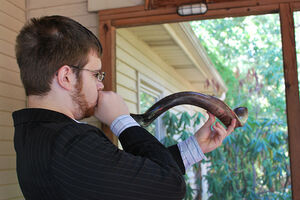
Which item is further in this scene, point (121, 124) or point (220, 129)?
point (220, 129)

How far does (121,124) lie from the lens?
3.21 ft

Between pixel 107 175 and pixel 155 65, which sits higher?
pixel 155 65

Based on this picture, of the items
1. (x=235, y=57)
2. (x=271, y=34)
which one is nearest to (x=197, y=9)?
(x=271, y=34)

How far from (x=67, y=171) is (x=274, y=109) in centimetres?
535

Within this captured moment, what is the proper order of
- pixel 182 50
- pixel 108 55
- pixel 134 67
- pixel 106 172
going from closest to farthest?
pixel 106 172 → pixel 108 55 → pixel 134 67 → pixel 182 50

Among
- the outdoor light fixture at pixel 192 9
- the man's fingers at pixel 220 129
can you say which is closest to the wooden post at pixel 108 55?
the outdoor light fixture at pixel 192 9

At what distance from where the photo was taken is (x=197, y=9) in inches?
80.4

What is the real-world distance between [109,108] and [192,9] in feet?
3.90

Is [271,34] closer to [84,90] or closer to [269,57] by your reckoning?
[269,57]

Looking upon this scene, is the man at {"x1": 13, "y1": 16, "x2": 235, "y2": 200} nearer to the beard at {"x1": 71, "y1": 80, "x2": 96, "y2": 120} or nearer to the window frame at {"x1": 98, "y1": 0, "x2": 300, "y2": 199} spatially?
the beard at {"x1": 71, "y1": 80, "x2": 96, "y2": 120}

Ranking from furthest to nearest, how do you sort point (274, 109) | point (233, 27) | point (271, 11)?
point (233, 27) → point (274, 109) → point (271, 11)

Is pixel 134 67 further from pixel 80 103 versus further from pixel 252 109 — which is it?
pixel 252 109

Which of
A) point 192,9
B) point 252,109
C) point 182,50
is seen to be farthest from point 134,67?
point 252,109

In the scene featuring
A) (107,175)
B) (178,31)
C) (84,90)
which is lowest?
(107,175)
